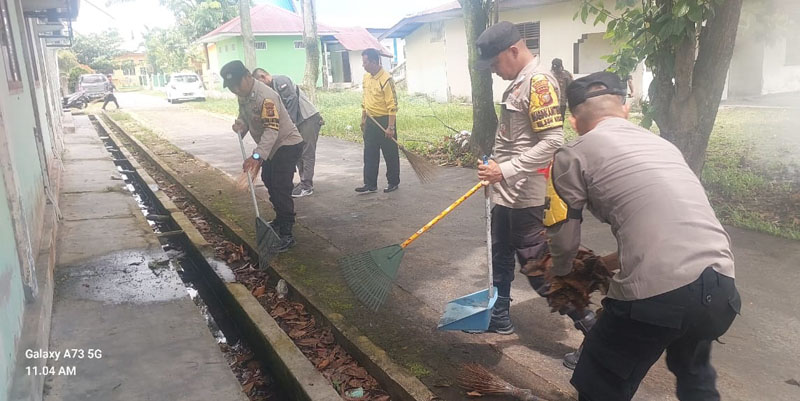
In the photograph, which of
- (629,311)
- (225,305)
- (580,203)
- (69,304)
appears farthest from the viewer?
(225,305)

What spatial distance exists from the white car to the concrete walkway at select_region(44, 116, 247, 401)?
24956 mm

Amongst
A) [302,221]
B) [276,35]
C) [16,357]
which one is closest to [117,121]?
[276,35]

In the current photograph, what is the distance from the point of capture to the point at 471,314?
331 centimetres

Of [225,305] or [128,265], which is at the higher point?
[128,265]

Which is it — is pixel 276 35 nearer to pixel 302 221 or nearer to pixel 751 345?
pixel 302 221

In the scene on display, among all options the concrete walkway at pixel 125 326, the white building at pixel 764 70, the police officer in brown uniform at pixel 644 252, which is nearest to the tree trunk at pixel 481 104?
the concrete walkway at pixel 125 326

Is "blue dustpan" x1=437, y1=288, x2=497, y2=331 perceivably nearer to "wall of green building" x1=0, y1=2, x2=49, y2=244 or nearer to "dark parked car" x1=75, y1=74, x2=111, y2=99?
"wall of green building" x1=0, y1=2, x2=49, y2=244

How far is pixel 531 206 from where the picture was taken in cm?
327

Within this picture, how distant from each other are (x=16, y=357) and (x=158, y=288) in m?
1.56

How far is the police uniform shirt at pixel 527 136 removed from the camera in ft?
10.1

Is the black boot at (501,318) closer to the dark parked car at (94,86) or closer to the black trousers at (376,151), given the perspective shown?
the black trousers at (376,151)

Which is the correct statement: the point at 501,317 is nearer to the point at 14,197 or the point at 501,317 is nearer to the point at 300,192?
the point at 14,197

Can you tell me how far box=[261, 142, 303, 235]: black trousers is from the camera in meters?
5.21

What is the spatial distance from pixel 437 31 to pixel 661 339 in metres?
20.1
